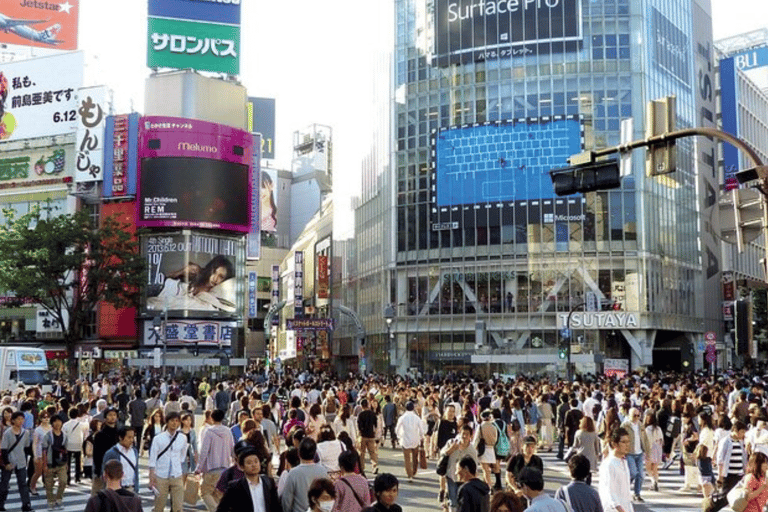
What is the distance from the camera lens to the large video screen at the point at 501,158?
63.9 meters

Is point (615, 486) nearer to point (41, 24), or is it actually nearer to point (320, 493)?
point (320, 493)

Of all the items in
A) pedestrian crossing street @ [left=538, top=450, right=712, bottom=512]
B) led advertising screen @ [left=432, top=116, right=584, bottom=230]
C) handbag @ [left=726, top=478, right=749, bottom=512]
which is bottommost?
pedestrian crossing street @ [left=538, top=450, right=712, bottom=512]

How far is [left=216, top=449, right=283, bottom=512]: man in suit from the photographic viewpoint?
862cm

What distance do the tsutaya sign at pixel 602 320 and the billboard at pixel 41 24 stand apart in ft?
196

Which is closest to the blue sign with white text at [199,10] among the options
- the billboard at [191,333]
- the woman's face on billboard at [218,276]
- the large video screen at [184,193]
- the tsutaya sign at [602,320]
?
the large video screen at [184,193]

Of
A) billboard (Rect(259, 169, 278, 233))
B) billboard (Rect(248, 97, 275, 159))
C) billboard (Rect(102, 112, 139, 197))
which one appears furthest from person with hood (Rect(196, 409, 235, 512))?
billboard (Rect(248, 97, 275, 159))

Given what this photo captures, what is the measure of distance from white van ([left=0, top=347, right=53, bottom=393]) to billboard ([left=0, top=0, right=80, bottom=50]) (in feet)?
205

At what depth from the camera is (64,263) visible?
204 feet

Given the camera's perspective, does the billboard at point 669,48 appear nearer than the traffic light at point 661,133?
No

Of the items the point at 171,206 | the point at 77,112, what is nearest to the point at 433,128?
the point at 171,206

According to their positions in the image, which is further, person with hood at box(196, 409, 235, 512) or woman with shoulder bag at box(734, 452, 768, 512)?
person with hood at box(196, 409, 235, 512)

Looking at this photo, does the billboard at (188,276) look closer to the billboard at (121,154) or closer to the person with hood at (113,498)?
the billboard at (121,154)

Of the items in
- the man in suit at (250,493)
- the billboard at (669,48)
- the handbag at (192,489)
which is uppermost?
the billboard at (669,48)

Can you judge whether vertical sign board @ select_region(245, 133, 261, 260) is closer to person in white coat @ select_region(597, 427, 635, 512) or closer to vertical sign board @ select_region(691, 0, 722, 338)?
vertical sign board @ select_region(691, 0, 722, 338)
